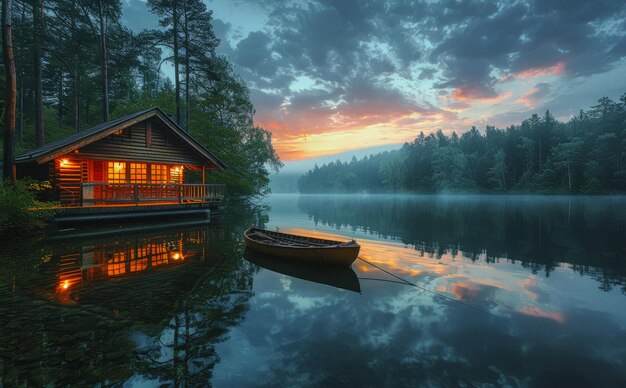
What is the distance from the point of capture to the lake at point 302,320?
178 inches

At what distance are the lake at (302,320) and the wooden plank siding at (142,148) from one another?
865 centimetres

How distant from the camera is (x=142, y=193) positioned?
813 inches

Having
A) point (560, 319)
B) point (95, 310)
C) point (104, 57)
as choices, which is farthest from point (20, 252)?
point (104, 57)

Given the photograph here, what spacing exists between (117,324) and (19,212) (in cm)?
1258

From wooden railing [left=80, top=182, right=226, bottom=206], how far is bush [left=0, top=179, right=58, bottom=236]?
2.10m

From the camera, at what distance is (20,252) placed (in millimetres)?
11367

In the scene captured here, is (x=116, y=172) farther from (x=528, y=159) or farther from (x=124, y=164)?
(x=528, y=159)

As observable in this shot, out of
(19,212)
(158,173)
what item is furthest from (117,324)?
(158,173)

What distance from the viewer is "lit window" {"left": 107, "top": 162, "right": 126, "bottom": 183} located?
21231 millimetres

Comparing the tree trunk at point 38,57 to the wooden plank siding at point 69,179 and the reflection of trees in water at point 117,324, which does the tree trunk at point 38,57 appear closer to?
the wooden plank siding at point 69,179

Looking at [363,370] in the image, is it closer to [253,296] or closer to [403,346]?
[403,346]

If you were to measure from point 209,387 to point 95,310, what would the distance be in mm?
3994

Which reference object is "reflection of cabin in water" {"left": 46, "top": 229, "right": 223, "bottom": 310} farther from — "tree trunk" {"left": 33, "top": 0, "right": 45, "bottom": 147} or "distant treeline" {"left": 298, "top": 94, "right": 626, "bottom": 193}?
"distant treeline" {"left": 298, "top": 94, "right": 626, "bottom": 193}

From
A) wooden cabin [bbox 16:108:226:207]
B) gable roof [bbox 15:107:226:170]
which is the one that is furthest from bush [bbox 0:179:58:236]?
gable roof [bbox 15:107:226:170]
